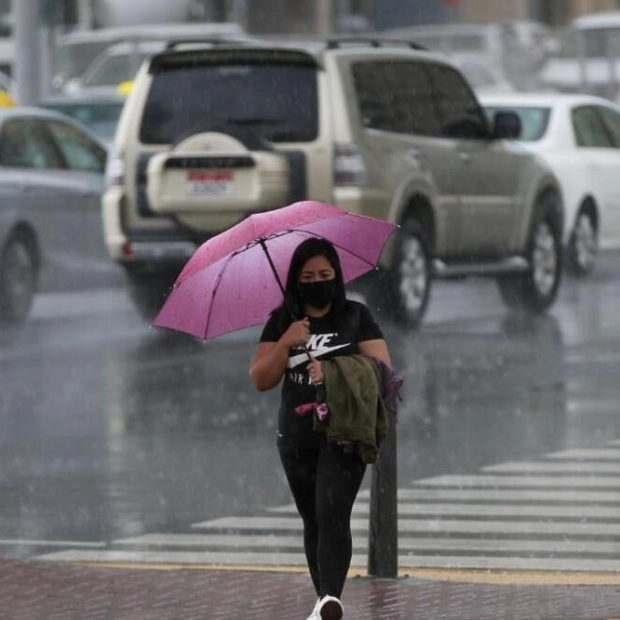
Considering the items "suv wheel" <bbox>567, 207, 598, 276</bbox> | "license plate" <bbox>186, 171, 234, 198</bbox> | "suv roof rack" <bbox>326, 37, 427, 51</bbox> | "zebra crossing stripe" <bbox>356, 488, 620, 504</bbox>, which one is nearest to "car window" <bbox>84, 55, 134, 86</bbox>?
"suv wheel" <bbox>567, 207, 598, 276</bbox>

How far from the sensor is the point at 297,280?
6.94 m

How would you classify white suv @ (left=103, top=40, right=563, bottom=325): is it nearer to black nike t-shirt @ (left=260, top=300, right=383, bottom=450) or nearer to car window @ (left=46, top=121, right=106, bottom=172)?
car window @ (left=46, top=121, right=106, bottom=172)

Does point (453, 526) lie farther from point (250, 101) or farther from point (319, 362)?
point (250, 101)

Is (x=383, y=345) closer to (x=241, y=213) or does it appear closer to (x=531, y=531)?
(x=531, y=531)

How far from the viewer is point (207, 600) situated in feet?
25.9

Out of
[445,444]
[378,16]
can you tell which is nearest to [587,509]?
[445,444]

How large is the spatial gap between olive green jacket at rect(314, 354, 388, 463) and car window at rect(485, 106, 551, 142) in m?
15.5

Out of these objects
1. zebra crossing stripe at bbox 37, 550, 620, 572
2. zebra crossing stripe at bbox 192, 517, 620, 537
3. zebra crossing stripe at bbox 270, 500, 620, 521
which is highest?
zebra crossing stripe at bbox 37, 550, 620, 572

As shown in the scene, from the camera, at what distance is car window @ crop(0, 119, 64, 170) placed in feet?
61.2

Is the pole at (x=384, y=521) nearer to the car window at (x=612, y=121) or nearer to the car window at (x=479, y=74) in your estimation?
the car window at (x=612, y=121)

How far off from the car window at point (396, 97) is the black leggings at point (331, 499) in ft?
34.1

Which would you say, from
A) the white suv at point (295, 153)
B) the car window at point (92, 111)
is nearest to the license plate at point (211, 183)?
the white suv at point (295, 153)

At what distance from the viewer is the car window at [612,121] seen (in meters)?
22.9

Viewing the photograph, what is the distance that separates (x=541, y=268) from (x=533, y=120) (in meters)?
3.31
